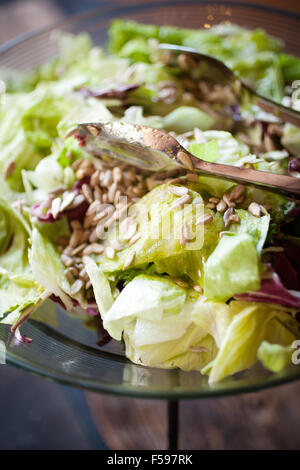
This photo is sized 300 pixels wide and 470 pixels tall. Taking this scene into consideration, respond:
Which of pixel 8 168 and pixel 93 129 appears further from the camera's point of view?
pixel 8 168

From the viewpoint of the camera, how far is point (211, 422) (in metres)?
1.61

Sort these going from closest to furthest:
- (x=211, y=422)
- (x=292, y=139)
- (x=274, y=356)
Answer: (x=274, y=356), (x=292, y=139), (x=211, y=422)

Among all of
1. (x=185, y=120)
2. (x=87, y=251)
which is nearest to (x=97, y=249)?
(x=87, y=251)

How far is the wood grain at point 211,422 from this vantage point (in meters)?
1.56

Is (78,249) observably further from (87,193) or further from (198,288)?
(198,288)

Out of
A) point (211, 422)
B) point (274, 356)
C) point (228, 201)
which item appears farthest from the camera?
point (211, 422)

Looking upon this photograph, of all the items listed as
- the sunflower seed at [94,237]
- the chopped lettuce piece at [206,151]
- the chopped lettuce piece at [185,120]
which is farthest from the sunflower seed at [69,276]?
the chopped lettuce piece at [185,120]

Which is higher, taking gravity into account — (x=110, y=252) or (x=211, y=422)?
(x=110, y=252)

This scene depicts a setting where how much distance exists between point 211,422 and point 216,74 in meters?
1.19

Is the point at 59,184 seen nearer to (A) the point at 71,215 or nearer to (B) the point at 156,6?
(A) the point at 71,215

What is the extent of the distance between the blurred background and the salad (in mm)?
662

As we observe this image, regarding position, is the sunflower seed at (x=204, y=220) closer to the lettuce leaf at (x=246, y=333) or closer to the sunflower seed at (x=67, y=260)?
the lettuce leaf at (x=246, y=333)
